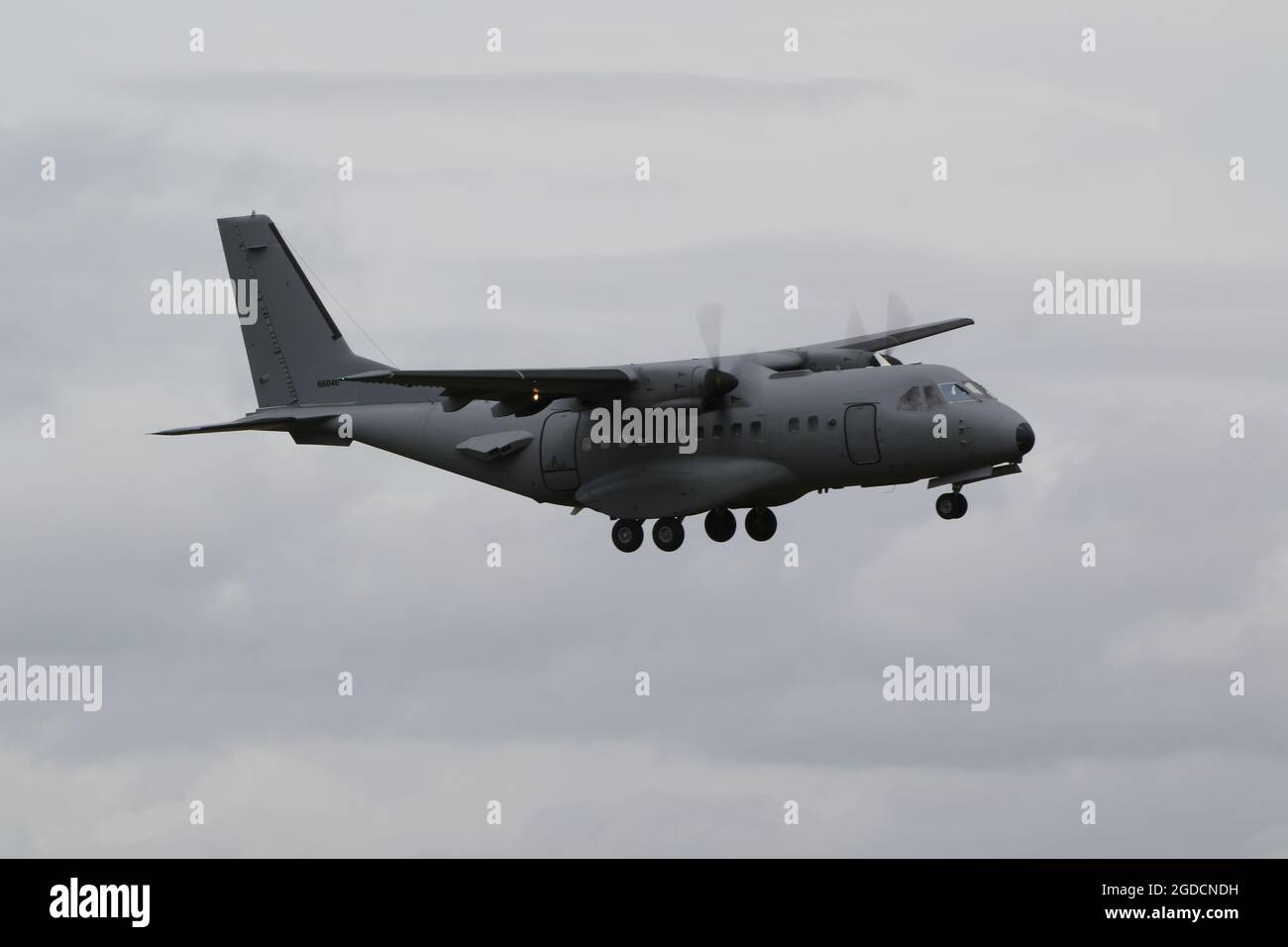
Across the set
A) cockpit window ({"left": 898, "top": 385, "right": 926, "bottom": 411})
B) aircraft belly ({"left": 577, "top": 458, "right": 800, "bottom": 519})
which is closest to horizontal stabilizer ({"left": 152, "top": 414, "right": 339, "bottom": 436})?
aircraft belly ({"left": 577, "top": 458, "right": 800, "bottom": 519})

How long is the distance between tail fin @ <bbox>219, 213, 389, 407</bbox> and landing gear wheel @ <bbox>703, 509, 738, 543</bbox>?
8.47 m

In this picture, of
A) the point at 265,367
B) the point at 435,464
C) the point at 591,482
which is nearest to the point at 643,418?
the point at 591,482

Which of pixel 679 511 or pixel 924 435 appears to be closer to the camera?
pixel 924 435

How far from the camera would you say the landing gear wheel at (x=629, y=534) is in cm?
4178

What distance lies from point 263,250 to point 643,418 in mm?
10741

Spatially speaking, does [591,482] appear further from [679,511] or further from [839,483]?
[839,483]

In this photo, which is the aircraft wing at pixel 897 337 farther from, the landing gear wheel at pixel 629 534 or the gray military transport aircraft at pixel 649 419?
the landing gear wheel at pixel 629 534

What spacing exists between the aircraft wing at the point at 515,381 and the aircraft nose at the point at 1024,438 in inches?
300

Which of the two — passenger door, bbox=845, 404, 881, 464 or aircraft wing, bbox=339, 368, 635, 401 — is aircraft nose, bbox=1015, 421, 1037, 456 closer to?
passenger door, bbox=845, 404, 881, 464

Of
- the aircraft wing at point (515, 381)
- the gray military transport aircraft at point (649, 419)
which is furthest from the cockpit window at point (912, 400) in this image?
the aircraft wing at point (515, 381)

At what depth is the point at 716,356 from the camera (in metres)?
41.4

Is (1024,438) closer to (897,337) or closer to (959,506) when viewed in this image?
(959,506)

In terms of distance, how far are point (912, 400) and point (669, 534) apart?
5.87 m

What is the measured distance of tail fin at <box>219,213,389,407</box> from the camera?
45.6 metres
